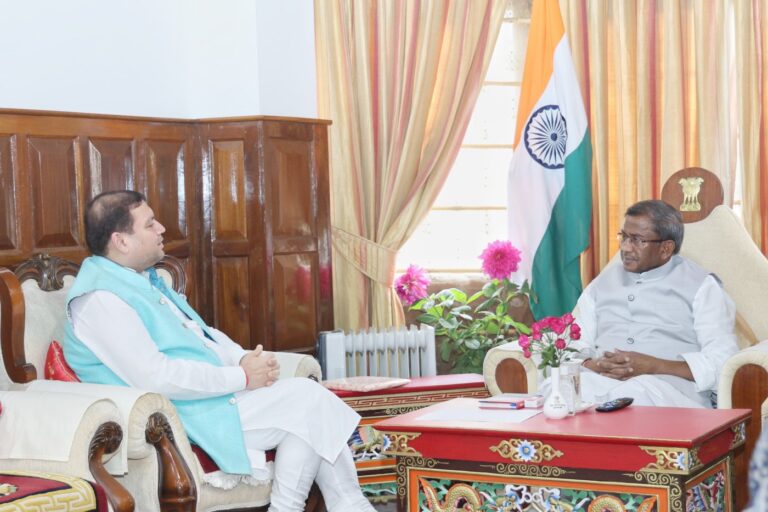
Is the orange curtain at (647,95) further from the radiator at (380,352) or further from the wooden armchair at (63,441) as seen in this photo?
the wooden armchair at (63,441)

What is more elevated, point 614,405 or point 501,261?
point 501,261

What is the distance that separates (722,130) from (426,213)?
4.99 ft

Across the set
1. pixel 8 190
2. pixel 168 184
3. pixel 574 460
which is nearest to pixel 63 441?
pixel 574 460

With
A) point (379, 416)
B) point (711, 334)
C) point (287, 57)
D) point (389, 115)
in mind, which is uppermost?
point (287, 57)

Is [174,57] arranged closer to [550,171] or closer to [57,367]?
[550,171]

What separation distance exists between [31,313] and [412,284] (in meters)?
2.22

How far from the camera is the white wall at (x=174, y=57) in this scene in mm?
4539

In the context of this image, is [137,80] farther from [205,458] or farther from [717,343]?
[717,343]

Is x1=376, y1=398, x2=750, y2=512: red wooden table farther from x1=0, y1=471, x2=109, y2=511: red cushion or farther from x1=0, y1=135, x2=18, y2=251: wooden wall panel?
x1=0, y1=135, x2=18, y2=251: wooden wall panel

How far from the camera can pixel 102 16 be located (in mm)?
4711

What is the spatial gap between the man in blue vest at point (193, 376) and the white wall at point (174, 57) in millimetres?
1367

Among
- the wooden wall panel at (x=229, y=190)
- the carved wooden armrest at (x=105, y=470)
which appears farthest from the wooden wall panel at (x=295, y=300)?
the carved wooden armrest at (x=105, y=470)

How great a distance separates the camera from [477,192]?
5707 millimetres

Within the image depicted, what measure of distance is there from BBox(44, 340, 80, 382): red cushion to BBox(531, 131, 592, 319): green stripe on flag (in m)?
2.62
